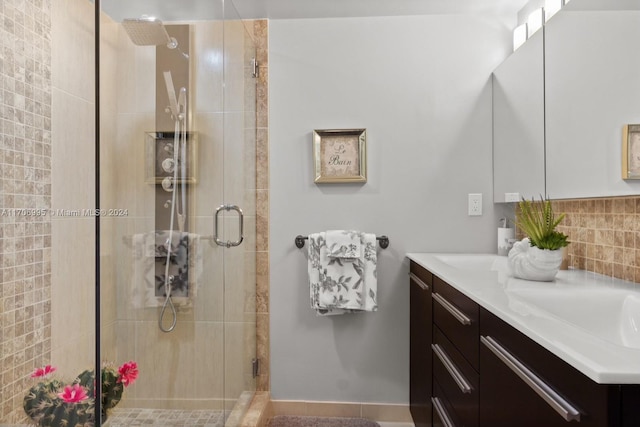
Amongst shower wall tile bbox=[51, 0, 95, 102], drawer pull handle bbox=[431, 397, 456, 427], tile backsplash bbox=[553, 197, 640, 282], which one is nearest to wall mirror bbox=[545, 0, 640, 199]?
tile backsplash bbox=[553, 197, 640, 282]

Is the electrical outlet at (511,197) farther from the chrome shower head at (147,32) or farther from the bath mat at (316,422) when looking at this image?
the chrome shower head at (147,32)

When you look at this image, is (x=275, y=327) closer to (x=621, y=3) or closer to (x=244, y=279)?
(x=244, y=279)

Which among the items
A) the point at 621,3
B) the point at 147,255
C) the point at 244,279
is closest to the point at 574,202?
the point at 621,3

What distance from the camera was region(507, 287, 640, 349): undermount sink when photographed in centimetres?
103

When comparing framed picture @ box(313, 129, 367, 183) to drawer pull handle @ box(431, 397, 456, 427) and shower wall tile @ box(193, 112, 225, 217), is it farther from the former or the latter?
drawer pull handle @ box(431, 397, 456, 427)

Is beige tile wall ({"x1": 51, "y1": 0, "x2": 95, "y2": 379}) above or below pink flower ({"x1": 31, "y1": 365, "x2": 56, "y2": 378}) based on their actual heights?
above

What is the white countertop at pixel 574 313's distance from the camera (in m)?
0.63

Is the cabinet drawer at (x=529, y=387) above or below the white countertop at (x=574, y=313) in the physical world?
below

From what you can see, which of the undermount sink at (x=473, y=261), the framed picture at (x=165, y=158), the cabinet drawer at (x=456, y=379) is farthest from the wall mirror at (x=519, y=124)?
the framed picture at (x=165, y=158)

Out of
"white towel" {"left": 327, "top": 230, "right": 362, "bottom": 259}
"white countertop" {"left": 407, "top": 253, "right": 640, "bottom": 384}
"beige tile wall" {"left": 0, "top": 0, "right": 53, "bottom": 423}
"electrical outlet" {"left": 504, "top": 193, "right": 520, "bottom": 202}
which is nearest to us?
"white countertop" {"left": 407, "top": 253, "right": 640, "bottom": 384}

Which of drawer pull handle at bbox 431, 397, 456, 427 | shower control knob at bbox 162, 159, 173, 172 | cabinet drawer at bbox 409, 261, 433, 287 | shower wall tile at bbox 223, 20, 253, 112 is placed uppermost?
shower wall tile at bbox 223, 20, 253, 112

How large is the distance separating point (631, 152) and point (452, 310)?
0.73 metres

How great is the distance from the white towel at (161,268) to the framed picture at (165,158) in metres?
0.18

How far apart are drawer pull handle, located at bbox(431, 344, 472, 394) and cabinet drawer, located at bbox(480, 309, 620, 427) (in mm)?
118
